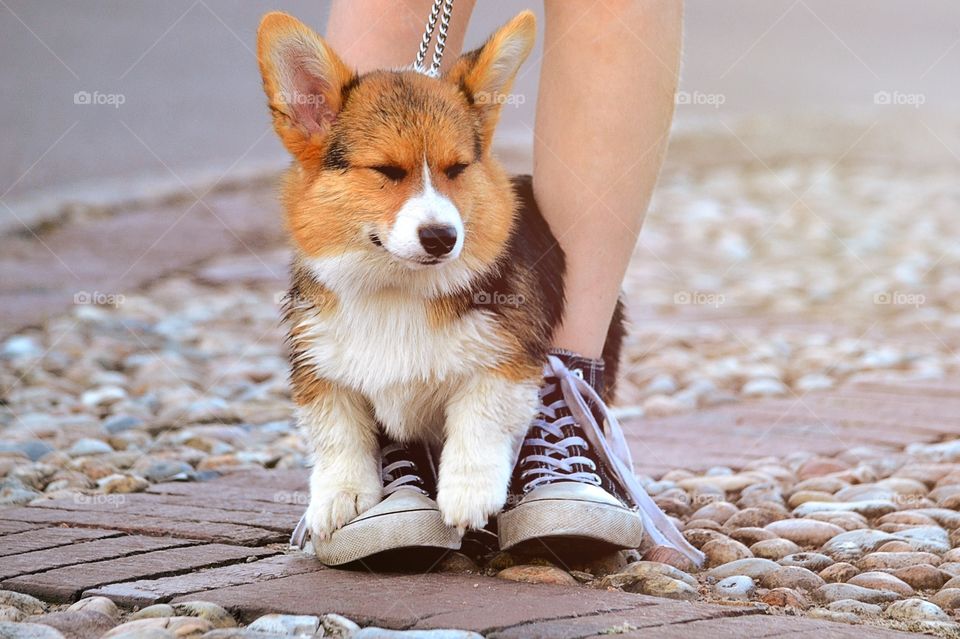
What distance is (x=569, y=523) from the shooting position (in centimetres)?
242

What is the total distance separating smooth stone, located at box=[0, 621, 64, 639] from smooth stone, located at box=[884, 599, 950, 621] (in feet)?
4.98

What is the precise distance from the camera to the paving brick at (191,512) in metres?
2.89

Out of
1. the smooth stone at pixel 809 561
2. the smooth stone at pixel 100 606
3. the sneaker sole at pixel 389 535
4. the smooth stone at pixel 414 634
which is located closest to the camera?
the smooth stone at pixel 414 634

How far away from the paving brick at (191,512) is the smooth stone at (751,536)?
1061 millimetres

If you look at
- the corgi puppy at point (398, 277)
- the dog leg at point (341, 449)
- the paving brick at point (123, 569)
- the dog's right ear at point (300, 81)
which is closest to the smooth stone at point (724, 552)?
the corgi puppy at point (398, 277)

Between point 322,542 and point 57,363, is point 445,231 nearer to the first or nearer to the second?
point 322,542

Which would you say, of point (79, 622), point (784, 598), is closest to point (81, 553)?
point (79, 622)

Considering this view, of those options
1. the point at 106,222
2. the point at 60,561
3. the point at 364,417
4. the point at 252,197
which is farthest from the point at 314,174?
the point at 252,197

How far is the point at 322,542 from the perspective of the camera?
8.13ft

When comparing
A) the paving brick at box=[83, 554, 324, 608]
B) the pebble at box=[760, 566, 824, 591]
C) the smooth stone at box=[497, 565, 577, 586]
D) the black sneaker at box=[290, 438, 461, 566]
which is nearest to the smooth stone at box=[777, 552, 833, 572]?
the pebble at box=[760, 566, 824, 591]

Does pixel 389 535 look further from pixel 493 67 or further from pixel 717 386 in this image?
pixel 717 386

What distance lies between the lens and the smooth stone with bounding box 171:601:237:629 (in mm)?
2129

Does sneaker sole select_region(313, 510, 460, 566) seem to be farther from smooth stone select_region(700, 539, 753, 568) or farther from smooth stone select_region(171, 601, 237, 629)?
smooth stone select_region(700, 539, 753, 568)

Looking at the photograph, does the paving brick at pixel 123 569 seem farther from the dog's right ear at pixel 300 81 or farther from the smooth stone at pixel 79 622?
the dog's right ear at pixel 300 81
